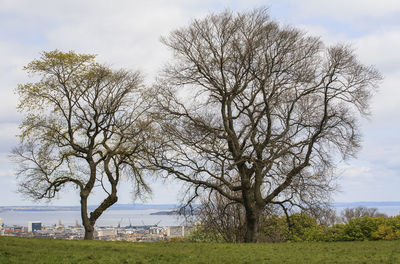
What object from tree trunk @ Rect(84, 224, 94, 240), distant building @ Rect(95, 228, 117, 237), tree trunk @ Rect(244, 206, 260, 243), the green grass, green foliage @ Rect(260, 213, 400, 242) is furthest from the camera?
distant building @ Rect(95, 228, 117, 237)

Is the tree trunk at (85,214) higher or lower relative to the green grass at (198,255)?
higher

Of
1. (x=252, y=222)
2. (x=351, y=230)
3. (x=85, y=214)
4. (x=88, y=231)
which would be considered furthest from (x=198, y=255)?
(x=88, y=231)

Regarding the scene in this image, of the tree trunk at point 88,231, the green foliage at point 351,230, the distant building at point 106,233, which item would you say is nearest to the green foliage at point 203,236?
the distant building at point 106,233

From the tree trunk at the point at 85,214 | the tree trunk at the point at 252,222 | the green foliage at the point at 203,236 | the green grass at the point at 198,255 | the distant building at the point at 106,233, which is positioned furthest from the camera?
the distant building at the point at 106,233

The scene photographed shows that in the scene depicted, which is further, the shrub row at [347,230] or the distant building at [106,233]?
the distant building at [106,233]

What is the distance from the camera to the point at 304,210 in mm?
22000

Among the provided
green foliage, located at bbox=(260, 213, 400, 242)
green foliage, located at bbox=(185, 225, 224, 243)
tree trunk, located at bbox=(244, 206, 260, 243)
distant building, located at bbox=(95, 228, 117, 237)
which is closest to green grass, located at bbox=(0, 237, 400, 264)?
green foliage, located at bbox=(260, 213, 400, 242)

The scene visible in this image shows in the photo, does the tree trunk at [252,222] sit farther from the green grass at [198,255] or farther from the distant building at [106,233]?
the distant building at [106,233]

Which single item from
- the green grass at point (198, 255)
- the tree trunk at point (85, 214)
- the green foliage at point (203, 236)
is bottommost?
the green foliage at point (203, 236)

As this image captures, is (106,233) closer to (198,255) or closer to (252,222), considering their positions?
(252,222)

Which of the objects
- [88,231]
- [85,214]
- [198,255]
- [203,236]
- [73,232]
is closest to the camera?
[198,255]

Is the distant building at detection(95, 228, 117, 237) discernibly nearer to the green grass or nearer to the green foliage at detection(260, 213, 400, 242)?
the green foliage at detection(260, 213, 400, 242)

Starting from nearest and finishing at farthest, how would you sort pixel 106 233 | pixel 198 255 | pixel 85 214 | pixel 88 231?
pixel 198 255, pixel 85 214, pixel 88 231, pixel 106 233

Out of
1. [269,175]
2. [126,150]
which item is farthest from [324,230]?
[126,150]
